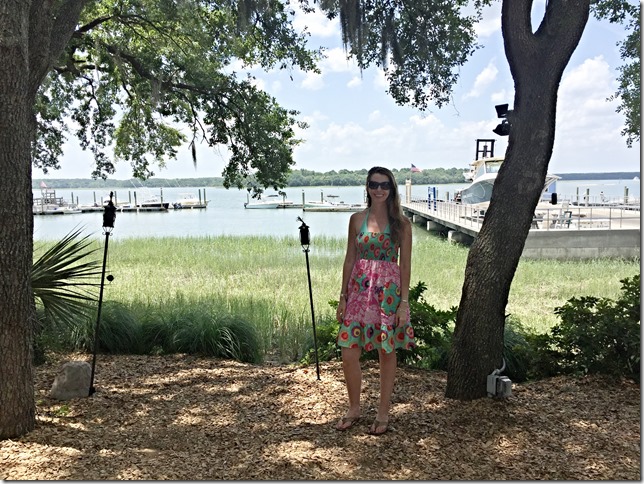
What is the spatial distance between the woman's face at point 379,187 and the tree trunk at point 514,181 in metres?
0.84

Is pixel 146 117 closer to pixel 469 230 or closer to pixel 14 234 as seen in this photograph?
pixel 14 234

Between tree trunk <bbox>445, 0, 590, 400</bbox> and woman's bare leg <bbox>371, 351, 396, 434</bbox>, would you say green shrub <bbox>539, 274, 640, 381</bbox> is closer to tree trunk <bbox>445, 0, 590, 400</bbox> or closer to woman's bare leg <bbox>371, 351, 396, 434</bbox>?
tree trunk <bbox>445, 0, 590, 400</bbox>

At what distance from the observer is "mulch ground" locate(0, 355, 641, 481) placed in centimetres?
283

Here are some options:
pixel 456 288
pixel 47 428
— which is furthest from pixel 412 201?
pixel 47 428

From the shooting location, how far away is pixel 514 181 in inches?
143

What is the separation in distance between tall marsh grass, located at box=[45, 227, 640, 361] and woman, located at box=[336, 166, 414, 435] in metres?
2.65

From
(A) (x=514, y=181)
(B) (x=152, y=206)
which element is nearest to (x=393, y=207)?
(A) (x=514, y=181)

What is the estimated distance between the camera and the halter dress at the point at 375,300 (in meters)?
3.21

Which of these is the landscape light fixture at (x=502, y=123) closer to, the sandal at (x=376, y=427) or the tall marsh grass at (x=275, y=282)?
the sandal at (x=376, y=427)

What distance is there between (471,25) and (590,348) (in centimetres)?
287

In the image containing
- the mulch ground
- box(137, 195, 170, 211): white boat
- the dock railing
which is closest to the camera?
the mulch ground

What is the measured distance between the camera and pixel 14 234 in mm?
3158

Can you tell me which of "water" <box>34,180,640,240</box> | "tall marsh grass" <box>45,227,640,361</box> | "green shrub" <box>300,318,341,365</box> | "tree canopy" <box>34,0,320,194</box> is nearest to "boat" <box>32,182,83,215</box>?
"water" <box>34,180,640,240</box>

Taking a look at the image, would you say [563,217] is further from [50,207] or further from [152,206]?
[50,207]
